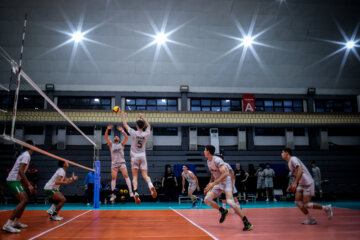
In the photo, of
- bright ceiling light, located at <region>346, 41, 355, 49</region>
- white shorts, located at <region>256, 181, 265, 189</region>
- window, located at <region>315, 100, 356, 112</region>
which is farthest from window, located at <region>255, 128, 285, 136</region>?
bright ceiling light, located at <region>346, 41, 355, 49</region>

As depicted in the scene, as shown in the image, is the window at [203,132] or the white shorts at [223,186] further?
the window at [203,132]

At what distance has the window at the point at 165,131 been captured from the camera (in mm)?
22109

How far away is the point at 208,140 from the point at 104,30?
444 inches

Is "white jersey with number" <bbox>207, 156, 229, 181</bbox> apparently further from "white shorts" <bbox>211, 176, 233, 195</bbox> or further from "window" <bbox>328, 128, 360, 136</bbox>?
"window" <bbox>328, 128, 360, 136</bbox>

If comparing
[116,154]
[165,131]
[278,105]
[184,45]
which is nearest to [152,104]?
[165,131]

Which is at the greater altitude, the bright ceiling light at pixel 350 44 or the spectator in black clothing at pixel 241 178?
the bright ceiling light at pixel 350 44

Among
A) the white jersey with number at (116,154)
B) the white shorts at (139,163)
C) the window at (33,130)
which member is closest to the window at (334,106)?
the white jersey with number at (116,154)

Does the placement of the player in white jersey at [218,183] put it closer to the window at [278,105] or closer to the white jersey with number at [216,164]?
the white jersey with number at [216,164]

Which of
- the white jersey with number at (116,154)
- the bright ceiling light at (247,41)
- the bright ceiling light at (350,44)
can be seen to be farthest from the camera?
the bright ceiling light at (350,44)

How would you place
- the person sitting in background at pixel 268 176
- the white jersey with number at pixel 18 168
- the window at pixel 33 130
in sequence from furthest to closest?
the window at pixel 33 130
the person sitting in background at pixel 268 176
the white jersey with number at pixel 18 168

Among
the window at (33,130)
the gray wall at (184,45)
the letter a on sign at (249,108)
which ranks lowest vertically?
the window at (33,130)

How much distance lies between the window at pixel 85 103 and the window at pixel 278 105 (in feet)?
40.8

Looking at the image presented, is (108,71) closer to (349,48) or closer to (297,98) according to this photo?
(297,98)

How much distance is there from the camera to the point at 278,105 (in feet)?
77.5
